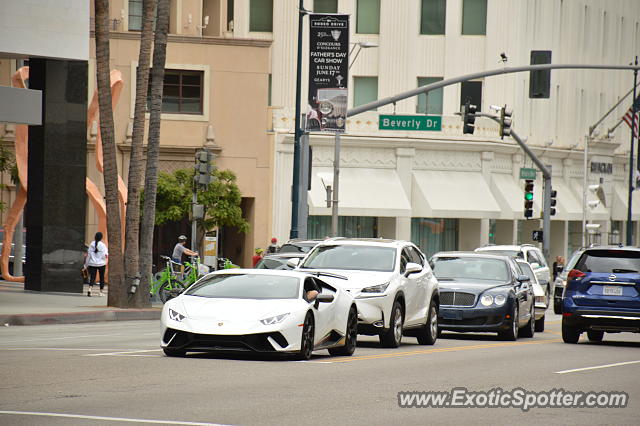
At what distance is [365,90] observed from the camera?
59156 millimetres

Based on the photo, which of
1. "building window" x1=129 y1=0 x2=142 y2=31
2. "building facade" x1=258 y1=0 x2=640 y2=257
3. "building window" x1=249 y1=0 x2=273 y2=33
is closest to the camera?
"building window" x1=129 y1=0 x2=142 y2=31

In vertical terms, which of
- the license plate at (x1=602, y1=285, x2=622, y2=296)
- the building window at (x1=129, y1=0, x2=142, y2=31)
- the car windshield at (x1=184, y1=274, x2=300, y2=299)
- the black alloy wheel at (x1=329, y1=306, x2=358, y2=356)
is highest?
the building window at (x1=129, y1=0, x2=142, y2=31)

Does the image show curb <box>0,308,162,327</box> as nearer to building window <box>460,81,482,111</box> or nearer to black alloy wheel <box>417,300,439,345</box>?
black alloy wheel <box>417,300,439,345</box>

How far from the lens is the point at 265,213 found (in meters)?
56.0

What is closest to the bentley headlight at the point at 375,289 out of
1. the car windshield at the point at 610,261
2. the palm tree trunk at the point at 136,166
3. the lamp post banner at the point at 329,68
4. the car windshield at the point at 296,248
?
the car windshield at the point at 610,261

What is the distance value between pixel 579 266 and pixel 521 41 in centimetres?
3733

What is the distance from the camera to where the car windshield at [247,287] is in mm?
17734

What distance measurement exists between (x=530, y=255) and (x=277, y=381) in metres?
26.5

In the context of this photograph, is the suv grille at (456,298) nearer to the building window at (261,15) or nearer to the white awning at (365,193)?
the white awning at (365,193)

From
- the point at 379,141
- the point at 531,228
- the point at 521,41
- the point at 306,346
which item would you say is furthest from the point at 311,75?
the point at 531,228

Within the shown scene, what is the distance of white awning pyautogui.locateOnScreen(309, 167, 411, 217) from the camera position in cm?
5600

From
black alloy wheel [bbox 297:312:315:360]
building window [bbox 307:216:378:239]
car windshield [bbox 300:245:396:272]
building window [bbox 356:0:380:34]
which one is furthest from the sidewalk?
building window [bbox 356:0:380:34]

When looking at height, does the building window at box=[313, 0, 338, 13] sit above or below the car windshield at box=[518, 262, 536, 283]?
above

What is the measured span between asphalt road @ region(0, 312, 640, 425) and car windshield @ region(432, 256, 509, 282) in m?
3.09
